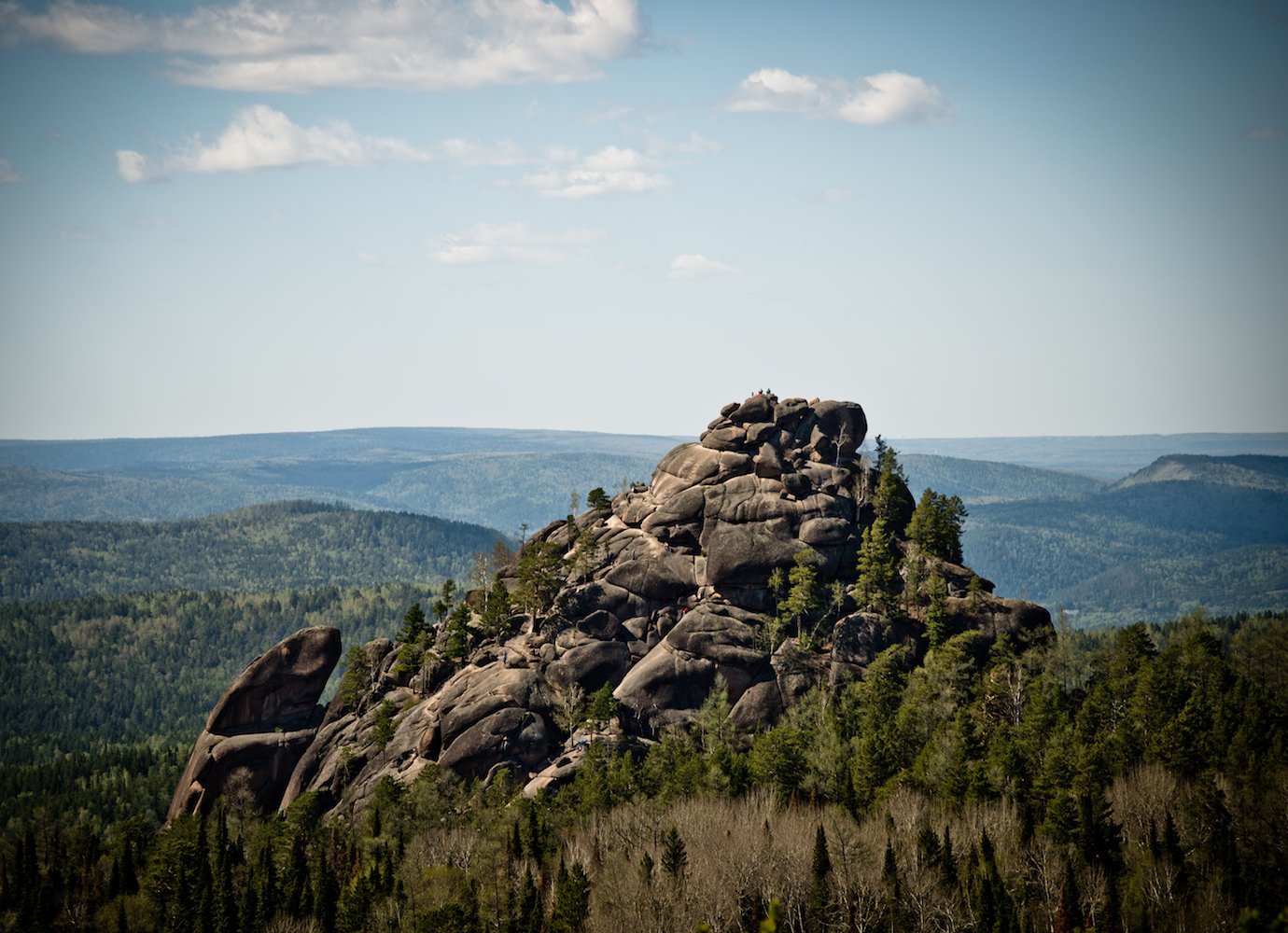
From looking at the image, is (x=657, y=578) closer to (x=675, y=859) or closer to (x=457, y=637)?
(x=457, y=637)

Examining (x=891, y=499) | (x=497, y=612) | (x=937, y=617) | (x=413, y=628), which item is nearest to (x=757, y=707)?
(x=937, y=617)

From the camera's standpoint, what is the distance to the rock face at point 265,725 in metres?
143

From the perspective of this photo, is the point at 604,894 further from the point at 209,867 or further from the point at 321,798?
the point at 321,798

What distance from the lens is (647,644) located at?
137625 mm

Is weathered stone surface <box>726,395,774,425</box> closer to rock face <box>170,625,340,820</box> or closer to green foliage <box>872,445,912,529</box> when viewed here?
green foliage <box>872,445,912,529</box>

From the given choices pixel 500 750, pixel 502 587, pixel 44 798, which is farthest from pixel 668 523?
pixel 44 798

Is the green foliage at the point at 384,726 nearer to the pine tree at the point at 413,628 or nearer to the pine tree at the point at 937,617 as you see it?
the pine tree at the point at 413,628

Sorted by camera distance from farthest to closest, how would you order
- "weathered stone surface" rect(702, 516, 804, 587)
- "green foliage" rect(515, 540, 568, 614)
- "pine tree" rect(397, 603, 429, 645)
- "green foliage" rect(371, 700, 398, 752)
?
"pine tree" rect(397, 603, 429, 645), "green foliage" rect(515, 540, 568, 614), "weathered stone surface" rect(702, 516, 804, 587), "green foliage" rect(371, 700, 398, 752)

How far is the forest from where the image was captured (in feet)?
289

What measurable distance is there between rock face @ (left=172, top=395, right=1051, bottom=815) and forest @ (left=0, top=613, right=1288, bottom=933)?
14.3ft

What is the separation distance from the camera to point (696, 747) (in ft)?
415

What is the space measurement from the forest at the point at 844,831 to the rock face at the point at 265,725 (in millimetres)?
4413

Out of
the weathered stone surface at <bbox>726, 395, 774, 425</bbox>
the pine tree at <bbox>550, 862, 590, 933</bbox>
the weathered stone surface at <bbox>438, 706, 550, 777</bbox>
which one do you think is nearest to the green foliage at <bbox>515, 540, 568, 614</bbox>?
the weathered stone surface at <bbox>438, 706, 550, 777</bbox>

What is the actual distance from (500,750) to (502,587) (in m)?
21.9
